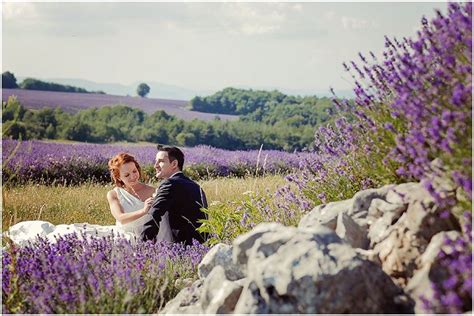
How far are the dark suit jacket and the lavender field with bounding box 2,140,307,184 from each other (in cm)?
388

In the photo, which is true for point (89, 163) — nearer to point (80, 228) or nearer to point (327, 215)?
point (80, 228)

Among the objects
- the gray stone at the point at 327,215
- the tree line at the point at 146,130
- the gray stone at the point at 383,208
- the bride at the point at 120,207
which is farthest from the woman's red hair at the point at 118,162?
the tree line at the point at 146,130

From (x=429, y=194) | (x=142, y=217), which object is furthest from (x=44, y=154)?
(x=429, y=194)

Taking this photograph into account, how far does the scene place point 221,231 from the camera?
4652 millimetres

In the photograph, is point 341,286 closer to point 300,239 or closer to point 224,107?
point 300,239

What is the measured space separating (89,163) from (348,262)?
364 inches

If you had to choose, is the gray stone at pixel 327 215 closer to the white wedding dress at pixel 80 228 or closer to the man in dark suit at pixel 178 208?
the man in dark suit at pixel 178 208

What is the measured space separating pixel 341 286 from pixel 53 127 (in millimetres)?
16257

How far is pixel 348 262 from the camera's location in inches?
93.2

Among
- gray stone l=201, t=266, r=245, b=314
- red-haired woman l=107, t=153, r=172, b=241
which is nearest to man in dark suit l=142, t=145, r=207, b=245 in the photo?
red-haired woman l=107, t=153, r=172, b=241

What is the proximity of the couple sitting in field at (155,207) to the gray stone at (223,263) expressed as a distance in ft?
4.61

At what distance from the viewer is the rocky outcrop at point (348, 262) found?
92.5 inches

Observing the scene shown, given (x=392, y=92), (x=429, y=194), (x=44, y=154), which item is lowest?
(x=44, y=154)

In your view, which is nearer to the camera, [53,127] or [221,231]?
[221,231]
